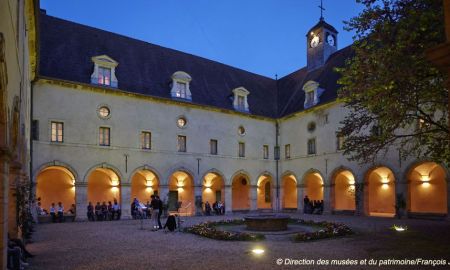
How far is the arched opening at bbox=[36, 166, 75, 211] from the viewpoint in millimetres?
24922

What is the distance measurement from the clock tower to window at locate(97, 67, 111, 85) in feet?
56.7

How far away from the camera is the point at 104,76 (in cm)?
2344

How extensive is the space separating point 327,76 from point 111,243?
859 inches

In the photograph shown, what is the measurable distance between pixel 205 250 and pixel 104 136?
14341 mm

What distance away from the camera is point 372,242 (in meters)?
11.7

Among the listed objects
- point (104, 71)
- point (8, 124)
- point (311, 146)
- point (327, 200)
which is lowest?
point (327, 200)

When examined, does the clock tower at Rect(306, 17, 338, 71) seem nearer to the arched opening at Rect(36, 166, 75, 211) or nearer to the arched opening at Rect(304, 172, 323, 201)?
the arched opening at Rect(304, 172, 323, 201)

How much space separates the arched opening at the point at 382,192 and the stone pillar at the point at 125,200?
53.9 ft

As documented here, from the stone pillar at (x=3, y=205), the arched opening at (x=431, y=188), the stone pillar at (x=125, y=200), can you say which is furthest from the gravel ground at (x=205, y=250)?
the arched opening at (x=431, y=188)

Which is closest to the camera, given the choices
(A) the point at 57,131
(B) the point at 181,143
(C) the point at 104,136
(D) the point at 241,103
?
(A) the point at 57,131

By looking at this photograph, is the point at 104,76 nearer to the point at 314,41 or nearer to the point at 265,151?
the point at 265,151

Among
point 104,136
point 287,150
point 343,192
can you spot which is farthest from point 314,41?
point 104,136

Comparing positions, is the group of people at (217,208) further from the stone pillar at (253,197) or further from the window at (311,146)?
the window at (311,146)

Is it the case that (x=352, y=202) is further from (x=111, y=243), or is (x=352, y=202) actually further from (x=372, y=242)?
(x=111, y=243)
